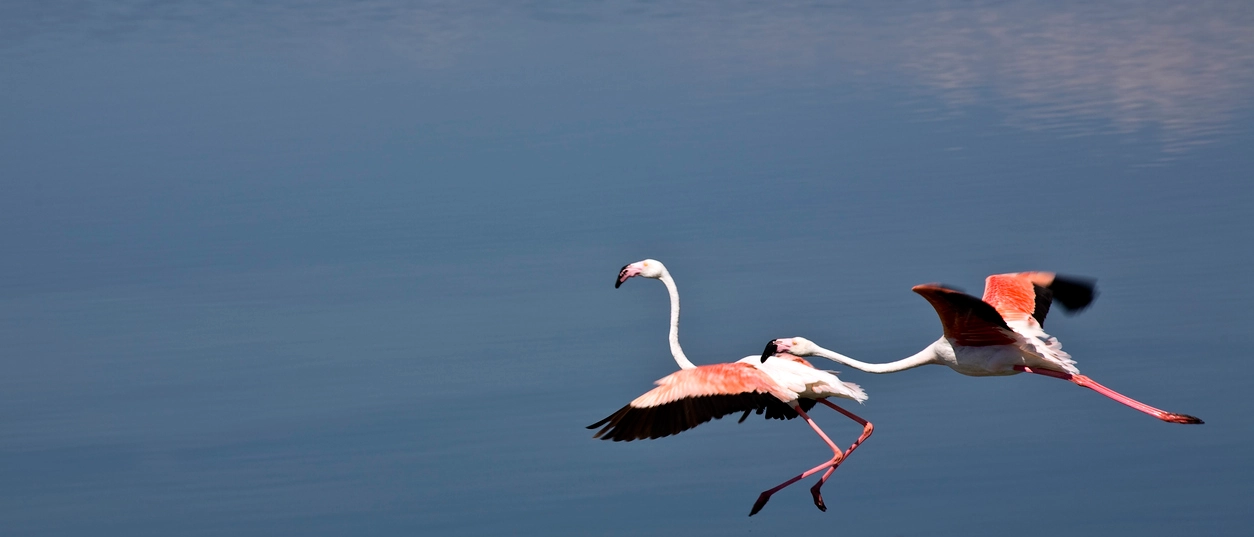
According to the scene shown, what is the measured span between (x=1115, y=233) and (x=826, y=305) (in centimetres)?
265

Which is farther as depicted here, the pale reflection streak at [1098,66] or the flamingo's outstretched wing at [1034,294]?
the pale reflection streak at [1098,66]

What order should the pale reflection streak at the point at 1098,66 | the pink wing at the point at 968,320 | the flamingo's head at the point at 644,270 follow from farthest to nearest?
the pale reflection streak at the point at 1098,66 → the flamingo's head at the point at 644,270 → the pink wing at the point at 968,320

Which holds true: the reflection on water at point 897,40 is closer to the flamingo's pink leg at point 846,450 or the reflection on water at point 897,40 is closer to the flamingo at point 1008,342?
the flamingo at point 1008,342

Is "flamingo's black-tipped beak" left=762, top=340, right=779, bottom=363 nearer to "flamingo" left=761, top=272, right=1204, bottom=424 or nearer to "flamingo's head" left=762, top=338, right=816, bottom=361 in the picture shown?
"flamingo" left=761, top=272, right=1204, bottom=424

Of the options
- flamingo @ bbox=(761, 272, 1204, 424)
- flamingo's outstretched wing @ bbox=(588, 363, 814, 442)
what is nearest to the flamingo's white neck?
flamingo @ bbox=(761, 272, 1204, 424)

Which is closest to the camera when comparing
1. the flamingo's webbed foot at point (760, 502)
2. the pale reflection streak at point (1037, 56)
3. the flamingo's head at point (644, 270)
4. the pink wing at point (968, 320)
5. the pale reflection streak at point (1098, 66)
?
the pink wing at point (968, 320)

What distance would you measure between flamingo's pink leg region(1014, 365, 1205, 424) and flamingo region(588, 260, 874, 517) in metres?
1.16

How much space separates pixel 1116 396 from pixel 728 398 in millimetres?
2223

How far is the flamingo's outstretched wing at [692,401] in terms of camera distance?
316 inches

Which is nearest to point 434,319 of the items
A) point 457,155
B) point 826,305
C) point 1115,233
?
point 826,305

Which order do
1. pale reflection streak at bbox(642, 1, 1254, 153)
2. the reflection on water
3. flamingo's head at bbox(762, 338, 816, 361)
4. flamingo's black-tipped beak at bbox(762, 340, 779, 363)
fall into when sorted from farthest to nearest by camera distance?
the reflection on water
pale reflection streak at bbox(642, 1, 1254, 153)
flamingo's head at bbox(762, 338, 816, 361)
flamingo's black-tipped beak at bbox(762, 340, 779, 363)

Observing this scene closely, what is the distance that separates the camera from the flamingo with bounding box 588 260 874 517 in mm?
8039

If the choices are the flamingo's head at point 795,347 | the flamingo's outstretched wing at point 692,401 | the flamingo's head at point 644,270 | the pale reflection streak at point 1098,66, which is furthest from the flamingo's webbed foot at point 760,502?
the pale reflection streak at point 1098,66

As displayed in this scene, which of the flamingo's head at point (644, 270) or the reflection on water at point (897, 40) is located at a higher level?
the reflection on water at point (897, 40)
